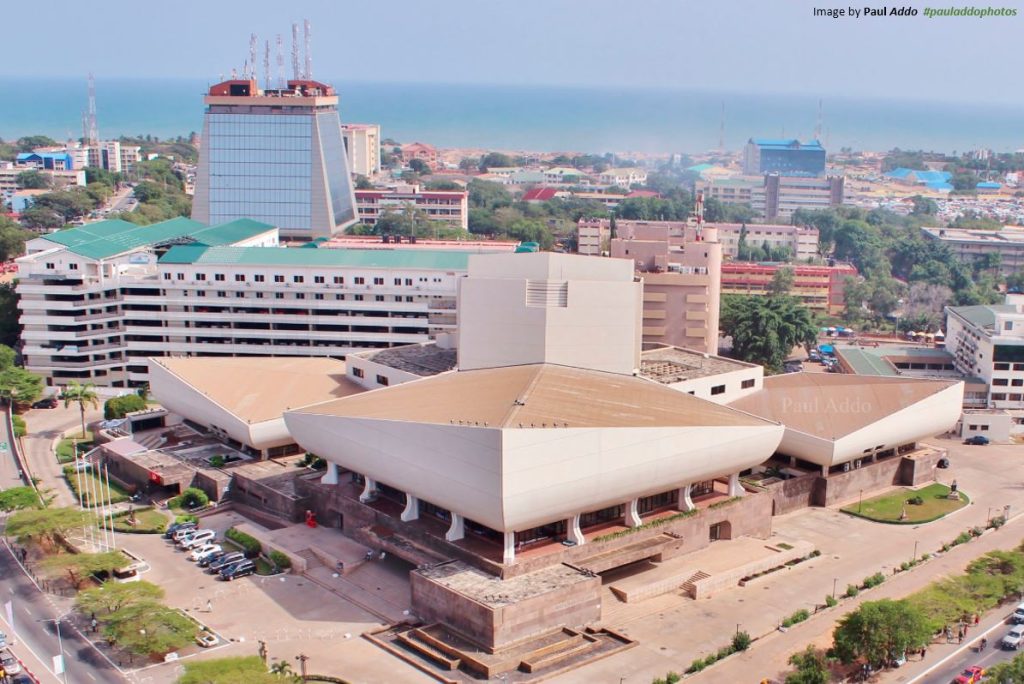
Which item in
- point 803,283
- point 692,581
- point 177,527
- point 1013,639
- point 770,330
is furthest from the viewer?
point 803,283

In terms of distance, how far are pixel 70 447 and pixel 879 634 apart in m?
49.3

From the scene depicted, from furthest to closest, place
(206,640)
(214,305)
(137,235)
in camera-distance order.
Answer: (137,235) → (214,305) → (206,640)

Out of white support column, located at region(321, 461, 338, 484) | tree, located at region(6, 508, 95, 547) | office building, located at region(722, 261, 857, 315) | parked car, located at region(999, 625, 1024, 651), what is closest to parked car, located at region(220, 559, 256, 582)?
white support column, located at region(321, 461, 338, 484)

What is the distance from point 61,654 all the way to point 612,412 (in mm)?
23943

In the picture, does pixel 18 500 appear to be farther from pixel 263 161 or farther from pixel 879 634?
pixel 263 161

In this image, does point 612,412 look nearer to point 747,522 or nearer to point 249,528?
point 747,522

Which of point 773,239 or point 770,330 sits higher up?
point 773,239

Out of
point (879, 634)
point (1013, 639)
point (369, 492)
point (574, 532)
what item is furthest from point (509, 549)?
point (1013, 639)

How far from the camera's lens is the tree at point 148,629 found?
4159cm

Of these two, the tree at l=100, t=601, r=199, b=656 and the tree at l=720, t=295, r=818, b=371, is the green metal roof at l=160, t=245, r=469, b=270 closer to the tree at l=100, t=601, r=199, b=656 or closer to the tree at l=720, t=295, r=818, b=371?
the tree at l=720, t=295, r=818, b=371

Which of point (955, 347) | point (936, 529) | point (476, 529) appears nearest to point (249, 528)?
point (476, 529)

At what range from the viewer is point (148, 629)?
4200 centimetres

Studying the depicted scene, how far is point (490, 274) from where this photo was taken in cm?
6009

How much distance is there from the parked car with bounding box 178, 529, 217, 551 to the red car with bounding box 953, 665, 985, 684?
33.7m
